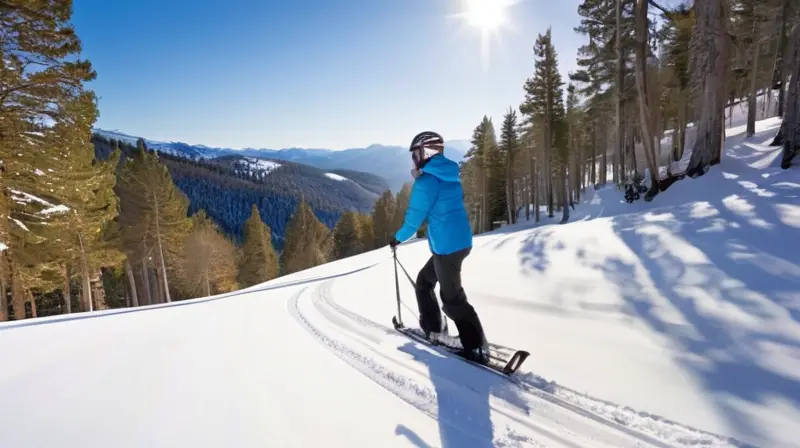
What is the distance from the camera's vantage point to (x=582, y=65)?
80.7ft

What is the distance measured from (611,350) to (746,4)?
96.6 feet

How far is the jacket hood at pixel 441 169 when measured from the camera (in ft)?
11.2

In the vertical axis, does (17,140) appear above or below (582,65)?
below

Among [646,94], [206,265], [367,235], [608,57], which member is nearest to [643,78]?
[646,94]

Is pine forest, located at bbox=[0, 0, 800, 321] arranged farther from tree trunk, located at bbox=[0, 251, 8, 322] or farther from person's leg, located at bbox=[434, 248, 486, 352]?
person's leg, located at bbox=[434, 248, 486, 352]

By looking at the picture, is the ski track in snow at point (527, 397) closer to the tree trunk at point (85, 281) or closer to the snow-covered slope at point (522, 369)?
the snow-covered slope at point (522, 369)

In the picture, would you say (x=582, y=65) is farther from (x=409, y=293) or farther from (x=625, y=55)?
(x=409, y=293)

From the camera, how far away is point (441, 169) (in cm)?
342

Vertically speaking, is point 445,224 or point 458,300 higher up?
point 445,224

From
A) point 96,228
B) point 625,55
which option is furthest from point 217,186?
point 625,55

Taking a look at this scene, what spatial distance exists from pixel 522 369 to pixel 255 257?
131 ft

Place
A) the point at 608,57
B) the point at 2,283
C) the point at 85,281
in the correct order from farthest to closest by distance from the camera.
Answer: the point at 608,57 < the point at 85,281 < the point at 2,283

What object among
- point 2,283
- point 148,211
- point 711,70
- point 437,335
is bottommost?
point 2,283

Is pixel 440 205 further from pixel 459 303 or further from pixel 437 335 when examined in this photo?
pixel 437 335
